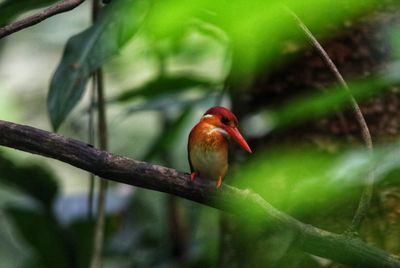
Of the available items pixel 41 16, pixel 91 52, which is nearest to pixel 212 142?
pixel 91 52

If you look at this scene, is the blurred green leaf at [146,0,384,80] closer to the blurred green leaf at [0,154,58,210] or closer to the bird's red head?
the bird's red head

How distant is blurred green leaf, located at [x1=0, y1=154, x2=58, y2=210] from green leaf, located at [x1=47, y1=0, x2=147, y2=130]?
2.35ft

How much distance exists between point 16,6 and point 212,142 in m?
0.48

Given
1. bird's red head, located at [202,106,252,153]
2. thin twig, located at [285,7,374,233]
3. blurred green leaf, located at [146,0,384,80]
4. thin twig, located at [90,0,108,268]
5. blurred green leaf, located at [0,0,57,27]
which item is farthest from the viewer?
thin twig, located at [90,0,108,268]

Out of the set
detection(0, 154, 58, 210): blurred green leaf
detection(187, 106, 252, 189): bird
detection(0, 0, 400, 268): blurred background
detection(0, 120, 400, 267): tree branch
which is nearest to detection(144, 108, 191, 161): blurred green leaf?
detection(0, 0, 400, 268): blurred background

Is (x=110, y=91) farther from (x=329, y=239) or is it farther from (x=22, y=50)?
(x=329, y=239)

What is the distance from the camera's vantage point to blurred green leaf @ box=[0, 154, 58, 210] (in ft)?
7.38

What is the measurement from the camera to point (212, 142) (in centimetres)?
161

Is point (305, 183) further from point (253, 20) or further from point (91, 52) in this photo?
point (91, 52)

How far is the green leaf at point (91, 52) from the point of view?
153 cm

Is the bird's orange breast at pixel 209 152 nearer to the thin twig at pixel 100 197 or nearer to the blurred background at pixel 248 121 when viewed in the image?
the blurred background at pixel 248 121

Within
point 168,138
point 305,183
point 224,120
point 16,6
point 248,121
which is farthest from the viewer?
point 168,138

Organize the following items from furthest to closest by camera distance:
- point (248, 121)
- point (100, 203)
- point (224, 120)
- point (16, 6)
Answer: point (248, 121) < point (100, 203) < point (16, 6) < point (224, 120)

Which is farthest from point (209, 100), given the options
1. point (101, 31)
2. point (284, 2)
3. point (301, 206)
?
point (284, 2)
